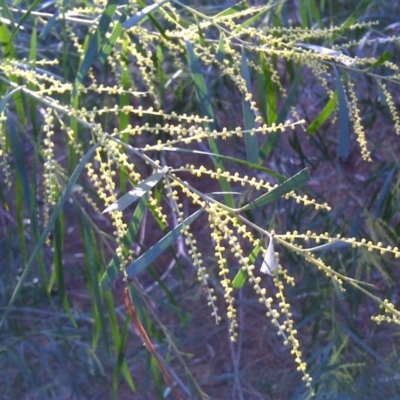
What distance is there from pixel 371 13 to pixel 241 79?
1.15 meters

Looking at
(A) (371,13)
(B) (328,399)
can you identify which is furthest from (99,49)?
(A) (371,13)

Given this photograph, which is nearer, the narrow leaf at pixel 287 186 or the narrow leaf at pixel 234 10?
the narrow leaf at pixel 287 186

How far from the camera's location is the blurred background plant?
0.78 metres

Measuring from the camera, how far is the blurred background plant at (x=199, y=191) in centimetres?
78

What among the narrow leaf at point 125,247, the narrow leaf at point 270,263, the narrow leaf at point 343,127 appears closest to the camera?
the narrow leaf at point 270,263

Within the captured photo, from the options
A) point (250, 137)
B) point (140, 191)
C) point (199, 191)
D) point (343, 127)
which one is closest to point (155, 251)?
point (140, 191)

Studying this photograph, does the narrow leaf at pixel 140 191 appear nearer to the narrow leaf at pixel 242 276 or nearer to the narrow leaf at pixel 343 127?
the narrow leaf at pixel 242 276

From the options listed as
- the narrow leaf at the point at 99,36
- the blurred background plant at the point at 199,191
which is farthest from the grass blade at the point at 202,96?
the narrow leaf at the point at 99,36

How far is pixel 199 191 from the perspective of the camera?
146cm

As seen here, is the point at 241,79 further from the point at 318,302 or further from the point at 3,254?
the point at 3,254

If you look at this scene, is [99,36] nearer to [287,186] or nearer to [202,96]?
[202,96]

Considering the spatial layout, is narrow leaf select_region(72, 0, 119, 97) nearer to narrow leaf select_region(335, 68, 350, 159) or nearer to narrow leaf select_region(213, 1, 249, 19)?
narrow leaf select_region(213, 1, 249, 19)

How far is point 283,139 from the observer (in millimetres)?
2281

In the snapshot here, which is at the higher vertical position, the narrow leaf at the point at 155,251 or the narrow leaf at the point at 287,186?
the narrow leaf at the point at 287,186
